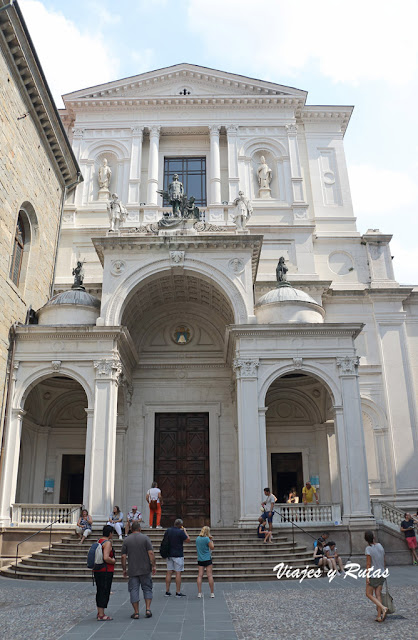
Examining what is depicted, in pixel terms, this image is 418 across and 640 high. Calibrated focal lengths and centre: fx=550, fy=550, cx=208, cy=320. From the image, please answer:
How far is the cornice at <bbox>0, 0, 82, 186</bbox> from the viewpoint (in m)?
18.2

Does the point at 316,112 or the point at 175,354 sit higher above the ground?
the point at 316,112

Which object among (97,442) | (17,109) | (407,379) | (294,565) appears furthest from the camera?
(407,379)

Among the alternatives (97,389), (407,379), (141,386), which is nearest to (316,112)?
(407,379)

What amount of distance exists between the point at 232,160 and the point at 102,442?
55.8 feet

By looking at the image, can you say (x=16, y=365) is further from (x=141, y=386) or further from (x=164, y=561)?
(x=164, y=561)

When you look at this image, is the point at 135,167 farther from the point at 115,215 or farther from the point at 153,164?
the point at 115,215

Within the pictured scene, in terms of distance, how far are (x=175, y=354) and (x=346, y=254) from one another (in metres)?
10.1

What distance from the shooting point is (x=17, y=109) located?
20.0 metres

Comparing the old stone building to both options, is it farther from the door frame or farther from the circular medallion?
the door frame

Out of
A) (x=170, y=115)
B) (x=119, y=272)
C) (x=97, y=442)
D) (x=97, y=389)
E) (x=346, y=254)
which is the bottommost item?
(x=97, y=442)

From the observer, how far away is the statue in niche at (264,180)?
28656 millimetres

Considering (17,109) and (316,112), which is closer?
(17,109)

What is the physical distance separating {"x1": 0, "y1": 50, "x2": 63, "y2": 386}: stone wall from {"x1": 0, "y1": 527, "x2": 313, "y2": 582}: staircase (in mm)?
6327

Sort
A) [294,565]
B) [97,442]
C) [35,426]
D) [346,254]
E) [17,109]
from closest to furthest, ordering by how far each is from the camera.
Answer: [294,565]
[97,442]
[17,109]
[35,426]
[346,254]
